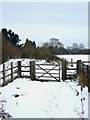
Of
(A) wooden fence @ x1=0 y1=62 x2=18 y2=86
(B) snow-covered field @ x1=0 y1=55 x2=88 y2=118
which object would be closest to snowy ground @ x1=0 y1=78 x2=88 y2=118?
(B) snow-covered field @ x1=0 y1=55 x2=88 y2=118

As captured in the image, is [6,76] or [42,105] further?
[6,76]

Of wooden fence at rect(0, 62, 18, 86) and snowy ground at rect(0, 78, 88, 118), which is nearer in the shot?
snowy ground at rect(0, 78, 88, 118)

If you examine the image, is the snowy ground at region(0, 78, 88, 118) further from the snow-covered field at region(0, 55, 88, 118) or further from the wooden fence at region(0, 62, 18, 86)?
the wooden fence at region(0, 62, 18, 86)

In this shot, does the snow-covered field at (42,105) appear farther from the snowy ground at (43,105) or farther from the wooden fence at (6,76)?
the wooden fence at (6,76)

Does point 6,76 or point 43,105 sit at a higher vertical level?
point 6,76

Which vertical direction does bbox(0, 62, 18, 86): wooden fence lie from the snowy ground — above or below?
above

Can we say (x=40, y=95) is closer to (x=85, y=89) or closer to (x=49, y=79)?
(x=85, y=89)

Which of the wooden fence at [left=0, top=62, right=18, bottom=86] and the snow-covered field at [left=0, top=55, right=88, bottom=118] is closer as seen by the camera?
the snow-covered field at [left=0, top=55, right=88, bottom=118]

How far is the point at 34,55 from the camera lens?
109 ft

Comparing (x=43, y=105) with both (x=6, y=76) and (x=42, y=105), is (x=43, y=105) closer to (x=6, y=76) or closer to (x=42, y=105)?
(x=42, y=105)

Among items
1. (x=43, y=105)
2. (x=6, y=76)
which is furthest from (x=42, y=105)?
(x=6, y=76)

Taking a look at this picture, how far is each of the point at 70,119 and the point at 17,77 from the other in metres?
7.34

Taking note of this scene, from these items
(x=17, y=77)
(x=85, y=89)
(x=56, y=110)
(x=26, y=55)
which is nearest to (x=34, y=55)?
(x=26, y=55)

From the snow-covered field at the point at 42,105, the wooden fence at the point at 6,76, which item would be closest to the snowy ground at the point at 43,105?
the snow-covered field at the point at 42,105
